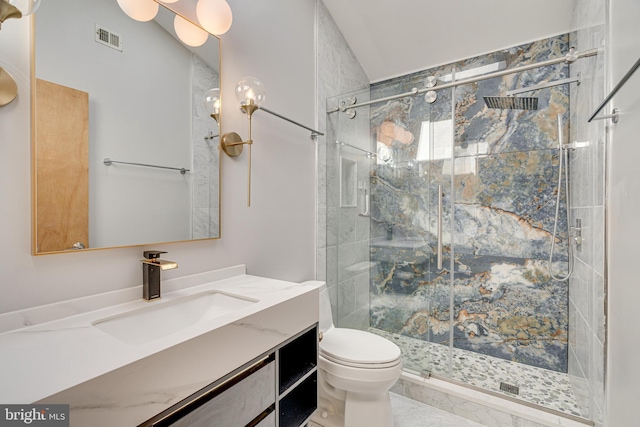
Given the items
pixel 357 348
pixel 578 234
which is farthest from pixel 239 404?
pixel 578 234

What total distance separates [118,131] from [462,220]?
2.47 meters

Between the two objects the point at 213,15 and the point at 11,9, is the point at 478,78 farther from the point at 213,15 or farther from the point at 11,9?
the point at 11,9

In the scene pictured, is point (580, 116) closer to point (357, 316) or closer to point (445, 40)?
point (445, 40)

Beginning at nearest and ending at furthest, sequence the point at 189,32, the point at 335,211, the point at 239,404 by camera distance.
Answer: the point at 239,404, the point at 189,32, the point at 335,211

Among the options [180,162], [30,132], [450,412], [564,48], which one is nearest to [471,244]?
[450,412]

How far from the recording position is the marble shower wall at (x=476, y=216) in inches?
82.4

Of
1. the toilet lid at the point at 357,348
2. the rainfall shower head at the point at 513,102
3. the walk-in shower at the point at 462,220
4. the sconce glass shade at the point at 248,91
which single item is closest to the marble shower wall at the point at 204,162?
the sconce glass shade at the point at 248,91

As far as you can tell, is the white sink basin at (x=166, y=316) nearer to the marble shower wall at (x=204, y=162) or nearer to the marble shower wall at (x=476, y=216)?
the marble shower wall at (x=204, y=162)

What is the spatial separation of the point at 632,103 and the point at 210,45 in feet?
5.38

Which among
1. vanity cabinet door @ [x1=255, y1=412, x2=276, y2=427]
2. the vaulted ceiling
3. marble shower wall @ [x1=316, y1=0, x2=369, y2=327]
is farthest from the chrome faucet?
the vaulted ceiling

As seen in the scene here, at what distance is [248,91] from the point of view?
4.56 feet

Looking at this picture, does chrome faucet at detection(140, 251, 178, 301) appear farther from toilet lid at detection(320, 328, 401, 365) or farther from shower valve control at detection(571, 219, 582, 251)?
shower valve control at detection(571, 219, 582, 251)

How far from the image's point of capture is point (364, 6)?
220 centimetres

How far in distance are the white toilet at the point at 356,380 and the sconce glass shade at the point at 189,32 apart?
1657 millimetres
